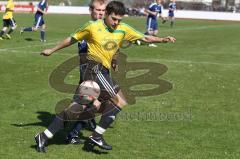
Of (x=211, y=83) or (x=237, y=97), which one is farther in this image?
(x=211, y=83)

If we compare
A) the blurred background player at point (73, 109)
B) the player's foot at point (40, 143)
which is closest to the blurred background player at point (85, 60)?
the blurred background player at point (73, 109)

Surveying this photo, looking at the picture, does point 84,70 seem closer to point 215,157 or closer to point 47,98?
point 215,157

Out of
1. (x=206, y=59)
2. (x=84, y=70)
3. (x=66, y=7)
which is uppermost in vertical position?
(x=84, y=70)

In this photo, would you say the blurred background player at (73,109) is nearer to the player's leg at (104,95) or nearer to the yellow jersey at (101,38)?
the player's leg at (104,95)

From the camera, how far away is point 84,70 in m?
7.67

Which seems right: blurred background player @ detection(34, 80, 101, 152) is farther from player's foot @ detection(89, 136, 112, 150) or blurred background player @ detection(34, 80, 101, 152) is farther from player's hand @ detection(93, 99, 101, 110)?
player's foot @ detection(89, 136, 112, 150)

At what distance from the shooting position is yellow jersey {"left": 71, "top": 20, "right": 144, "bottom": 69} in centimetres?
724

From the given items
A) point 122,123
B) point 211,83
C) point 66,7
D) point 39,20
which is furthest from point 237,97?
point 66,7

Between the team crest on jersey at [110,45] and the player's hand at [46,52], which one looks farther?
the team crest on jersey at [110,45]

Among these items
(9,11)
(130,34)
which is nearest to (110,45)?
(130,34)

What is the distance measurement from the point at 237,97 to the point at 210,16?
2306 inches

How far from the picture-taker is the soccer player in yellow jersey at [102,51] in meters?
7.23

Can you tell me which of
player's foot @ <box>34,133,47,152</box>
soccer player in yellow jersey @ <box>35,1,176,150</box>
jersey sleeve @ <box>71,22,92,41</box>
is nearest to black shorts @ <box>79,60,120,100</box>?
soccer player in yellow jersey @ <box>35,1,176,150</box>

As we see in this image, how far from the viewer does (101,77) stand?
7.34 metres
